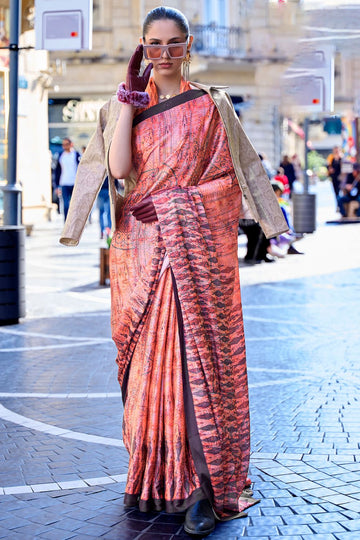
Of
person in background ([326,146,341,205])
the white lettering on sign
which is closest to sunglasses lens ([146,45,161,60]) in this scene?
person in background ([326,146,341,205])

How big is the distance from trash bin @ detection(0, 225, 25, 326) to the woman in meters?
5.03

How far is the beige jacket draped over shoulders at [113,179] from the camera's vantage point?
4125 mm

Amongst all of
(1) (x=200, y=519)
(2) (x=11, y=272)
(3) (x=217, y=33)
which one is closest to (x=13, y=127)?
(2) (x=11, y=272)

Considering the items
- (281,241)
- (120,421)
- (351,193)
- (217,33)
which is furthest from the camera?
(217,33)

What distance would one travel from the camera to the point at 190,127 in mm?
3996

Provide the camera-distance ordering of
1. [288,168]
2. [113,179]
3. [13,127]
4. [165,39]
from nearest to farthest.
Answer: [165,39] < [113,179] < [13,127] < [288,168]

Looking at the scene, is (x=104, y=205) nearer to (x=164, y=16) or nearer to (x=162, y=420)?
(x=164, y=16)

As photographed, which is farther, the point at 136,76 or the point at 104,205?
the point at 104,205

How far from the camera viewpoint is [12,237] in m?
9.09

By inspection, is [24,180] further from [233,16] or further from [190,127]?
[190,127]

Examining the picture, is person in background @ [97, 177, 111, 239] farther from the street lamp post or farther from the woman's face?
the woman's face

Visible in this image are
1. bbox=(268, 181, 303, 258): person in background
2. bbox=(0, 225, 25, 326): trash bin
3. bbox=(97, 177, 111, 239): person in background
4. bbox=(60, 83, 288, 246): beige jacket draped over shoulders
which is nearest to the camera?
bbox=(60, 83, 288, 246): beige jacket draped over shoulders

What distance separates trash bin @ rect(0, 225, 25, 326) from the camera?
906cm

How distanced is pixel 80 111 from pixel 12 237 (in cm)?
2476
